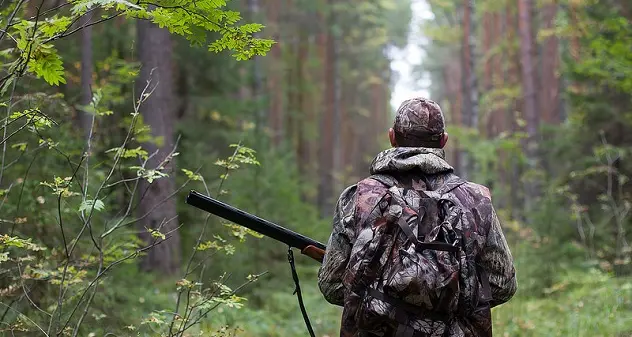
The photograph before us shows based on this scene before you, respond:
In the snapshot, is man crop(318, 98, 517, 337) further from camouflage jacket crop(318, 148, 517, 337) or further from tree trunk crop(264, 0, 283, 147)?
tree trunk crop(264, 0, 283, 147)

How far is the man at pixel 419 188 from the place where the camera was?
329cm

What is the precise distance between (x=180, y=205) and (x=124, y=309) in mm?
6542

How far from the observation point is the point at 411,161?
3.31 metres

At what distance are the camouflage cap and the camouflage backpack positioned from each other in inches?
11.6

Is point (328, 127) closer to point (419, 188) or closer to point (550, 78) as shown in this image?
point (550, 78)

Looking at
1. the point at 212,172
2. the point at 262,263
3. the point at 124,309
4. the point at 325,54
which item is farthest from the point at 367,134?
the point at 124,309

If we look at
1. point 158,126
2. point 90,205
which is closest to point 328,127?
point 158,126

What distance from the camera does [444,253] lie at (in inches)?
123

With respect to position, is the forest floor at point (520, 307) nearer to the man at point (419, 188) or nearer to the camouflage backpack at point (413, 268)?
the man at point (419, 188)

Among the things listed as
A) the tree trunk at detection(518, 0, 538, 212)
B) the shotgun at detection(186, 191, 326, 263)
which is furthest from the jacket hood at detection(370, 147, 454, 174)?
the tree trunk at detection(518, 0, 538, 212)

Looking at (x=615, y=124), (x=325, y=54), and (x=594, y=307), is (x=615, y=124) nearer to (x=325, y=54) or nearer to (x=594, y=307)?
(x=594, y=307)

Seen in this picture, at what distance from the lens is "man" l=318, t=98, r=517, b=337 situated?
3293mm

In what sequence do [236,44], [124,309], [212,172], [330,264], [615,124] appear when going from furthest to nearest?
[212,172] → [615,124] → [124,309] → [236,44] → [330,264]

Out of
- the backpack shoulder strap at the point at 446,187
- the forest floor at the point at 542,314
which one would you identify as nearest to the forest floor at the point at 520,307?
the forest floor at the point at 542,314
